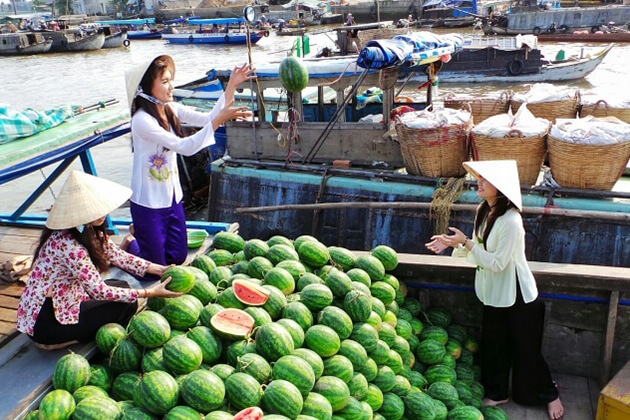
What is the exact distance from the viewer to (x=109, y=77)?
3016 cm

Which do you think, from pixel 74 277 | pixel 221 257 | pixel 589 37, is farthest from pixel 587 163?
pixel 589 37

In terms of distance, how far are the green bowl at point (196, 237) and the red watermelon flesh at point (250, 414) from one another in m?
2.31

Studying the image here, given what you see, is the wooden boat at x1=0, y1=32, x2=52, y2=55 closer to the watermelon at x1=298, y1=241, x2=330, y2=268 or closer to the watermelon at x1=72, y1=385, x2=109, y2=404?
the watermelon at x1=298, y1=241, x2=330, y2=268

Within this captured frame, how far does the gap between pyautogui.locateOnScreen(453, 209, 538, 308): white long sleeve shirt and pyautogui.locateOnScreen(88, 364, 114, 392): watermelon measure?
234 cm

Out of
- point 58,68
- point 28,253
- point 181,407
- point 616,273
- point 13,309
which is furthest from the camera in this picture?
point 58,68

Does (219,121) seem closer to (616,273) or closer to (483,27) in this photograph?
(616,273)

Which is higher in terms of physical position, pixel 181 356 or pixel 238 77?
pixel 238 77

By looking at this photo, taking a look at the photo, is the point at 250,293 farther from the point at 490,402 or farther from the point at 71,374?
the point at 490,402

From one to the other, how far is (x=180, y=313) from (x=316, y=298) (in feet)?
2.77

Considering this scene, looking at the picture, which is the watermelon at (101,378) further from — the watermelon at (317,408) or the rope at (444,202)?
the rope at (444,202)

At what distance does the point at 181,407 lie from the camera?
8.52ft

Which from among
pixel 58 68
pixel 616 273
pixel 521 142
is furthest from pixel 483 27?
pixel 616 273

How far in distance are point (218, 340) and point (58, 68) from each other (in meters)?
36.4

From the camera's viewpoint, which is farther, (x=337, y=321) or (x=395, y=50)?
(x=395, y=50)
